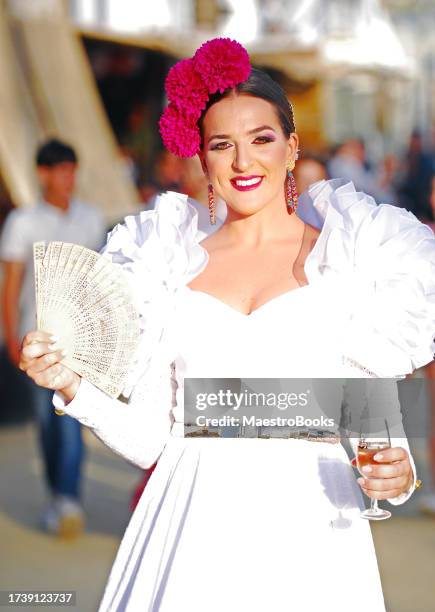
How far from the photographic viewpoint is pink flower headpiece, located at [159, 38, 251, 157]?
9.45 ft

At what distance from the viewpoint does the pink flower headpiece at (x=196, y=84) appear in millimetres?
2879

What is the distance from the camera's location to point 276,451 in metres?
2.76

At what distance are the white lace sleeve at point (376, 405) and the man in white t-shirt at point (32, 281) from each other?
3.79m

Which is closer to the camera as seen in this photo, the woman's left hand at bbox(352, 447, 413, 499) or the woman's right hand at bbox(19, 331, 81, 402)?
the woman's left hand at bbox(352, 447, 413, 499)

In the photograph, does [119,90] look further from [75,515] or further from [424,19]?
[424,19]

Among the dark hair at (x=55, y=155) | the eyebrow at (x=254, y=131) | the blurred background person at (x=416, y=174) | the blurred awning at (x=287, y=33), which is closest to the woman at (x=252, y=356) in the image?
the eyebrow at (x=254, y=131)

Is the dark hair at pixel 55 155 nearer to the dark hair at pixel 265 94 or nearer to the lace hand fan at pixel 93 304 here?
the dark hair at pixel 265 94

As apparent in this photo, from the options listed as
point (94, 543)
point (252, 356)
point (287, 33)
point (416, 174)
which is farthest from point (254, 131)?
point (287, 33)

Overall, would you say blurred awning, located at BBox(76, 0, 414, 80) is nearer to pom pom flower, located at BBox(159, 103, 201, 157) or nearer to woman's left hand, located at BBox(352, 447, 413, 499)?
pom pom flower, located at BBox(159, 103, 201, 157)

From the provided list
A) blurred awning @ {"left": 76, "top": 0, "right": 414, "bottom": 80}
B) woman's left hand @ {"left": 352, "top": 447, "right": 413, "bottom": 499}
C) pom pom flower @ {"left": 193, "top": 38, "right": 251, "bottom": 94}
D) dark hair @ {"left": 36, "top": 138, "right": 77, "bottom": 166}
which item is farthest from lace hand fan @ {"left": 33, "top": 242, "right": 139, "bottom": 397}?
blurred awning @ {"left": 76, "top": 0, "right": 414, "bottom": 80}

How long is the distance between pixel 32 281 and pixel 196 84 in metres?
3.73

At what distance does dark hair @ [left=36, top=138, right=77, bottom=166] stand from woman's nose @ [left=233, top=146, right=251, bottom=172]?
12.6 feet

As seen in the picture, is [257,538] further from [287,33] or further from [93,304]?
[287,33]

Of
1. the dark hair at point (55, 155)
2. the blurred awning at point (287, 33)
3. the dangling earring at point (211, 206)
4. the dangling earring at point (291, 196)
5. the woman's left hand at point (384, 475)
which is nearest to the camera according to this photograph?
the woman's left hand at point (384, 475)
